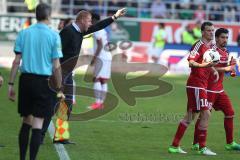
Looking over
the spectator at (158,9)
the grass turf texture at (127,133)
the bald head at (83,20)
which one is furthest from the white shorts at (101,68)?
the spectator at (158,9)

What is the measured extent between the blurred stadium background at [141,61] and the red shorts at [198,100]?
0.73 metres

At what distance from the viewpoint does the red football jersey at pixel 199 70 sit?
11984mm

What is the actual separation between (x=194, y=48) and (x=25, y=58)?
306 cm

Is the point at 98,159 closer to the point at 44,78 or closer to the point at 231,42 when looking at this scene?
the point at 44,78

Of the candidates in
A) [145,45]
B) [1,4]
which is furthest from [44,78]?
[1,4]

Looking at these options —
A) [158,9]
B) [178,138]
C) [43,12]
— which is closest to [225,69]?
[178,138]

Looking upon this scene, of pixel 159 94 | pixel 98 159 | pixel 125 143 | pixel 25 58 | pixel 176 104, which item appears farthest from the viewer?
pixel 159 94

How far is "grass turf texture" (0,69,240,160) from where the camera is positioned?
1180cm

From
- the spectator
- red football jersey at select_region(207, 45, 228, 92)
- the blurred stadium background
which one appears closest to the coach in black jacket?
the blurred stadium background

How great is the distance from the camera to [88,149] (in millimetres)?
12227

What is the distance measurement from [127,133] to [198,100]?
2669mm

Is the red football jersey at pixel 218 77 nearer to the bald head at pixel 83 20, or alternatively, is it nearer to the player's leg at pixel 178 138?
the player's leg at pixel 178 138

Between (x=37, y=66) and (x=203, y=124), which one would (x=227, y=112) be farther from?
(x=37, y=66)

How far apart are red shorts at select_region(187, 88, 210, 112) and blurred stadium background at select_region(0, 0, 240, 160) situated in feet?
2.40
